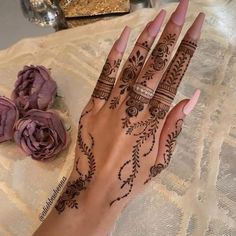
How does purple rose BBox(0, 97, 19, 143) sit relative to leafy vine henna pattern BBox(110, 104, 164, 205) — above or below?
below

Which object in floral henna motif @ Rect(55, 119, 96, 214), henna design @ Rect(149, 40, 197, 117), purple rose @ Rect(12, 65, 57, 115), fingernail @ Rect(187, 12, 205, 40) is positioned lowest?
floral henna motif @ Rect(55, 119, 96, 214)

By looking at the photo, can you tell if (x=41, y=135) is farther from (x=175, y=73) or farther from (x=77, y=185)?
(x=175, y=73)

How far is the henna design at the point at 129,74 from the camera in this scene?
0.67 meters

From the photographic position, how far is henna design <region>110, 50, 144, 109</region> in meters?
0.67

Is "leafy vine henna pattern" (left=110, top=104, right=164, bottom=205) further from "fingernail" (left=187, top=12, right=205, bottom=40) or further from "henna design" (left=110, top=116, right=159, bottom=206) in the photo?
"fingernail" (left=187, top=12, right=205, bottom=40)

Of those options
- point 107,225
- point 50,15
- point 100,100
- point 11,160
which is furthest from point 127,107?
point 50,15

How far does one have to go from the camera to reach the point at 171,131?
2.14 ft

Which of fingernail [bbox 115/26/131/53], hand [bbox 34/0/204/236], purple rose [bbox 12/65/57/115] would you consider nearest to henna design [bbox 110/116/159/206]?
hand [bbox 34/0/204/236]

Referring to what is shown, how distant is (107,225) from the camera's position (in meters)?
0.66

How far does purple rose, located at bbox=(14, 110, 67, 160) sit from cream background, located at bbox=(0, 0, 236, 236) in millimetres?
26

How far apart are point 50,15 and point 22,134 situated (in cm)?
44

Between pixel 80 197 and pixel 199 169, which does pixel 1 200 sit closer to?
pixel 80 197

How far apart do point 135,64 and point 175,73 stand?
→ 2.2 inches

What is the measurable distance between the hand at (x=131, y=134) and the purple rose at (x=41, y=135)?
11 centimetres
